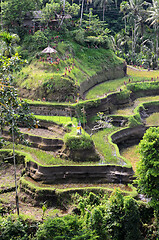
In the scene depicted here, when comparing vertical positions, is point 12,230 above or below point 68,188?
above

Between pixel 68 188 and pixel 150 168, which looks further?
pixel 68 188

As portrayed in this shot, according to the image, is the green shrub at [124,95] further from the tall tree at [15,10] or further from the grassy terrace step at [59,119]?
the tall tree at [15,10]

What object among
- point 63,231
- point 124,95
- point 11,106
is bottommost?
point 63,231

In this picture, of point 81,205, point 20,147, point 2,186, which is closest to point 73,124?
point 20,147

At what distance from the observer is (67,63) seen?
4256 cm

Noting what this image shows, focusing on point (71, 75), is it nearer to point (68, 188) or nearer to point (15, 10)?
point (15, 10)

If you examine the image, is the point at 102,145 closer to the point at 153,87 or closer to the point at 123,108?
the point at 123,108

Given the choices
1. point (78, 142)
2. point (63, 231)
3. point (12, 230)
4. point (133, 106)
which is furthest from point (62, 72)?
point (63, 231)

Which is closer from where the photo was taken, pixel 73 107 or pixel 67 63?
pixel 73 107

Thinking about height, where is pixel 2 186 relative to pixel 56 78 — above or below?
below

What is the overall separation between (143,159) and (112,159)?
5896mm

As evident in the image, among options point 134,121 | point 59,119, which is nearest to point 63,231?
point 59,119

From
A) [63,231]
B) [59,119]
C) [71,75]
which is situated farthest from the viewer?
[71,75]

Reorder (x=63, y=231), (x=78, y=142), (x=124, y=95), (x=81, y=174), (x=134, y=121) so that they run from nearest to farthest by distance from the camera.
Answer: (x=63, y=231) → (x=81, y=174) → (x=78, y=142) → (x=134, y=121) → (x=124, y=95)
